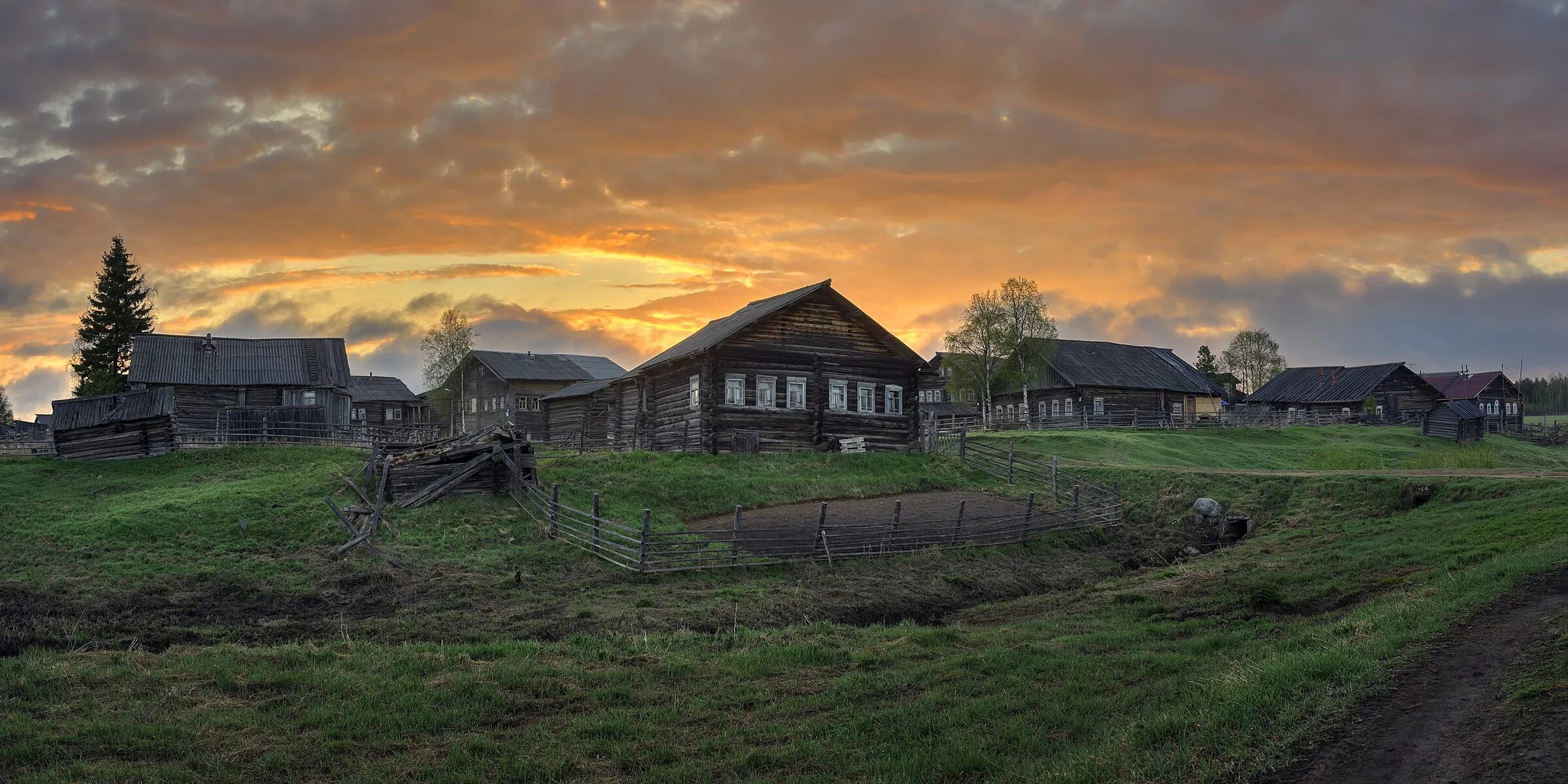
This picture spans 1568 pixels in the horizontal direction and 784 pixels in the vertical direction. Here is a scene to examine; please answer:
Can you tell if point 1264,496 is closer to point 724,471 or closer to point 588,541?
point 724,471

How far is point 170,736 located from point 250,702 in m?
1.37

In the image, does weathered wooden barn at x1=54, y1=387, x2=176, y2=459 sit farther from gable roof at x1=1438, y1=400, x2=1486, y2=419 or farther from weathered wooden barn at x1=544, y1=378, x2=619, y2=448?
gable roof at x1=1438, y1=400, x2=1486, y2=419

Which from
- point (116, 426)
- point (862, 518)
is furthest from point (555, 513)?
point (116, 426)

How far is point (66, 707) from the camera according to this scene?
36.9 feet

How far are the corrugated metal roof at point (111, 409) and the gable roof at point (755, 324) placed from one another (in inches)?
746

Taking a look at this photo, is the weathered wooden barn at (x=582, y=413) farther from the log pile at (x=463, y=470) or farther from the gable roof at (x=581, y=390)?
the log pile at (x=463, y=470)

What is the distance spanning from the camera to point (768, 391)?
38.8 meters

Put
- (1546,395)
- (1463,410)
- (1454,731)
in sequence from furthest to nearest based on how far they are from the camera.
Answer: (1546,395)
(1463,410)
(1454,731)

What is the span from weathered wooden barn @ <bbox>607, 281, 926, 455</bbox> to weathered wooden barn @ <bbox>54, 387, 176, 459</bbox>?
19.3 meters

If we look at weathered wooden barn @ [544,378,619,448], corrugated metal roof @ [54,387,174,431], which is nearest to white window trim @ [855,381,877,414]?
weathered wooden barn @ [544,378,619,448]

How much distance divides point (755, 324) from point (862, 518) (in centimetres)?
1316

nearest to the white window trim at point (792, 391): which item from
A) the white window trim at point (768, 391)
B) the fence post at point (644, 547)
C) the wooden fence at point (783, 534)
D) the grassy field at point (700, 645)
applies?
the white window trim at point (768, 391)

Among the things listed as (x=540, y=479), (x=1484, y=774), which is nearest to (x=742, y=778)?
(x=1484, y=774)

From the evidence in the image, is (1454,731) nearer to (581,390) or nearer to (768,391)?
(768,391)
